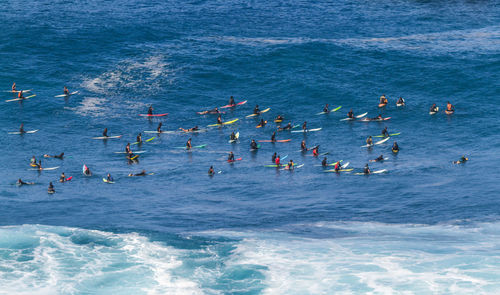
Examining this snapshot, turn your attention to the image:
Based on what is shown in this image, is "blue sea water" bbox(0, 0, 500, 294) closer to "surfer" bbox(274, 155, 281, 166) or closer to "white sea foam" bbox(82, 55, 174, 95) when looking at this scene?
"white sea foam" bbox(82, 55, 174, 95)

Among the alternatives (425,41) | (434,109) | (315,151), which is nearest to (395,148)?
(315,151)

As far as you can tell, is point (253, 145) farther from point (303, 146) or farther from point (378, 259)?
point (378, 259)

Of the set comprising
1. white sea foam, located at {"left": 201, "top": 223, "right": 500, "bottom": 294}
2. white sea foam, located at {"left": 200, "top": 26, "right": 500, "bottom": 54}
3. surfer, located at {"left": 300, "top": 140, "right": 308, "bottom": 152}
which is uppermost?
white sea foam, located at {"left": 200, "top": 26, "right": 500, "bottom": 54}

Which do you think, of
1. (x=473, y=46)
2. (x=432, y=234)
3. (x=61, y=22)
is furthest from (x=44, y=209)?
(x=473, y=46)

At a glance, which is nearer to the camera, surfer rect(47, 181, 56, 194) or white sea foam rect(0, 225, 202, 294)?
white sea foam rect(0, 225, 202, 294)

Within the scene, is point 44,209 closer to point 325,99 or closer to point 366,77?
point 325,99

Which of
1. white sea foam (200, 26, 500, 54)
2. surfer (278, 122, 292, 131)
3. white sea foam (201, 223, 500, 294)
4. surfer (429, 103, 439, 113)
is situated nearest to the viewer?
white sea foam (201, 223, 500, 294)

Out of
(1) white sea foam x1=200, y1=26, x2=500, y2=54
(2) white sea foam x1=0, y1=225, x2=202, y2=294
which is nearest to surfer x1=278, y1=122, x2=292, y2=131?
(1) white sea foam x1=200, y1=26, x2=500, y2=54

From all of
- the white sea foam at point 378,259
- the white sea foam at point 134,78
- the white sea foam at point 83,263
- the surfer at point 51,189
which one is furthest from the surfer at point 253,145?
the white sea foam at point 83,263
